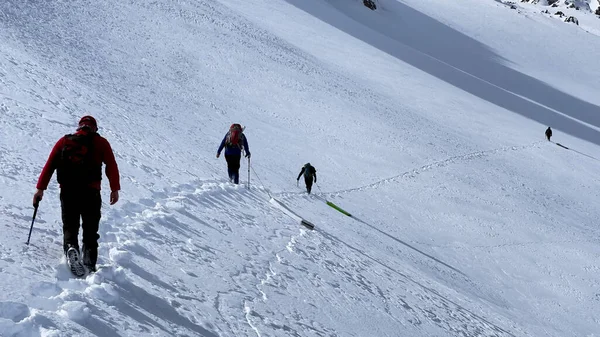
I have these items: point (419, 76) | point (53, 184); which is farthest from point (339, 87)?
point (53, 184)

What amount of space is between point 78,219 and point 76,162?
59 centimetres

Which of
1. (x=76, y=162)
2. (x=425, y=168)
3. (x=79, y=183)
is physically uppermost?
(x=76, y=162)

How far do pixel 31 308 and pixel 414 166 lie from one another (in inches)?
774

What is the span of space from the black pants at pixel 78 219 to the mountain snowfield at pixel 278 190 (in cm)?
28

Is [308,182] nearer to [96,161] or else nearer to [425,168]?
[425,168]

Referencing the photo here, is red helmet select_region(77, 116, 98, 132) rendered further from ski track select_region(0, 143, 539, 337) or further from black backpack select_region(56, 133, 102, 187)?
ski track select_region(0, 143, 539, 337)

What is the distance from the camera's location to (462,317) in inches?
411

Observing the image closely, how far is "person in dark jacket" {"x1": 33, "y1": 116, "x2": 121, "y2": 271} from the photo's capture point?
557 cm

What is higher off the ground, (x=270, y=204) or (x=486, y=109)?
(x=486, y=109)

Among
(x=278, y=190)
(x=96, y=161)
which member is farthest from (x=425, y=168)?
(x=96, y=161)

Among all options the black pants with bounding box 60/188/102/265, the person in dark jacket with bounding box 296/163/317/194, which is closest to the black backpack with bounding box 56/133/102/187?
the black pants with bounding box 60/188/102/265

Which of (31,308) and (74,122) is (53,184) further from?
(74,122)

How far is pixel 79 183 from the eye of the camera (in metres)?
5.63

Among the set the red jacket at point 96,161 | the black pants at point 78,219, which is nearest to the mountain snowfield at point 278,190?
the black pants at point 78,219
